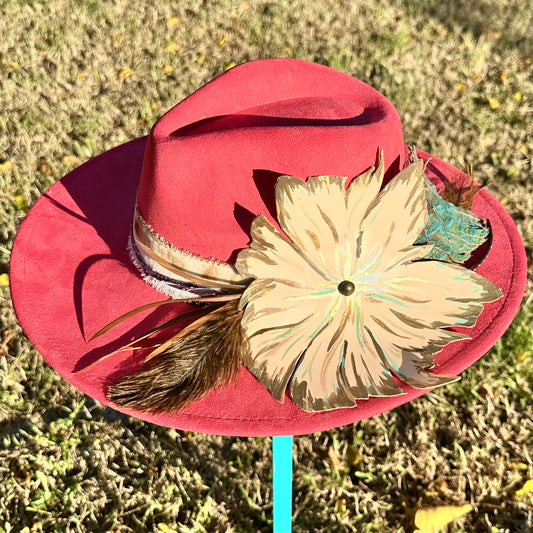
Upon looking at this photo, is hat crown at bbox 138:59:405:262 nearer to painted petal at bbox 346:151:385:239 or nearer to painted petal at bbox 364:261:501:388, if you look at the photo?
painted petal at bbox 346:151:385:239

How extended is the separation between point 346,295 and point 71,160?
2.75 meters

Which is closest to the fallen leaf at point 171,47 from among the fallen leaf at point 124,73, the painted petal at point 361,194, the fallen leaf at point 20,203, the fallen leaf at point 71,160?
the fallen leaf at point 124,73

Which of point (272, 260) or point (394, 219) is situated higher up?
point (394, 219)

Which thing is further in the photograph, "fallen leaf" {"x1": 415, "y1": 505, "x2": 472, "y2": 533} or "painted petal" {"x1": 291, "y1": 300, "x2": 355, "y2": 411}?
"fallen leaf" {"x1": 415, "y1": 505, "x2": 472, "y2": 533}

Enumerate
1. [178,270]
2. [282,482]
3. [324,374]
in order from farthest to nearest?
[282,482] → [178,270] → [324,374]

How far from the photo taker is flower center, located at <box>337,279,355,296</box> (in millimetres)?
1447

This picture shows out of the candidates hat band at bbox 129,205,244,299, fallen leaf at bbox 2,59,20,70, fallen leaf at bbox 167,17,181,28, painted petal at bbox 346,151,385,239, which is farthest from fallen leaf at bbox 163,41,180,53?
painted petal at bbox 346,151,385,239

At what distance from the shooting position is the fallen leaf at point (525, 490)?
95.3 inches

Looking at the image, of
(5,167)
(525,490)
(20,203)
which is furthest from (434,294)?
(5,167)

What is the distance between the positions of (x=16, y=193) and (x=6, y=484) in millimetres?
1742

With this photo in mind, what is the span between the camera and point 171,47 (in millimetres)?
4723

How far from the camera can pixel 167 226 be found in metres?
1.51

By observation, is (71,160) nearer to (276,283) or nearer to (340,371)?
Answer: (276,283)

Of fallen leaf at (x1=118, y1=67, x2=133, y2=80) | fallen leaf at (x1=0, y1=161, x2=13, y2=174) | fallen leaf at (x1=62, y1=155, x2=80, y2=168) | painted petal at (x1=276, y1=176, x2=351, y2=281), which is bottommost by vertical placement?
fallen leaf at (x1=0, y1=161, x2=13, y2=174)
